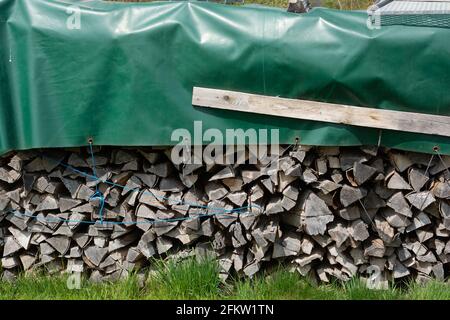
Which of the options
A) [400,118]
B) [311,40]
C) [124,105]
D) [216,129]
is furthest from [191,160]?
[400,118]

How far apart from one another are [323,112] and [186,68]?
0.96 meters

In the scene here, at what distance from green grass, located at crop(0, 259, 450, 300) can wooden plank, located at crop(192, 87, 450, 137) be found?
1073mm

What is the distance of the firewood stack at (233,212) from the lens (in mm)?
3342

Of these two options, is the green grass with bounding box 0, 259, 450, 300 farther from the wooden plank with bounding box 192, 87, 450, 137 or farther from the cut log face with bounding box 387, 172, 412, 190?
the wooden plank with bounding box 192, 87, 450, 137

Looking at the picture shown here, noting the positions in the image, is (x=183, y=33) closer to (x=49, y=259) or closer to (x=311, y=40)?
(x=311, y=40)

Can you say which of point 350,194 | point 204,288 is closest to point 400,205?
point 350,194

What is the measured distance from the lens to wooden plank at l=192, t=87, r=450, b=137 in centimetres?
Answer: 315

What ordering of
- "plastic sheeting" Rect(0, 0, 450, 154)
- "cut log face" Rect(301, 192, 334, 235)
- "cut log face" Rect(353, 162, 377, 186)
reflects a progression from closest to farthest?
"plastic sheeting" Rect(0, 0, 450, 154) → "cut log face" Rect(353, 162, 377, 186) → "cut log face" Rect(301, 192, 334, 235)

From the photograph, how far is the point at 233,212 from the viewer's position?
3.45 m

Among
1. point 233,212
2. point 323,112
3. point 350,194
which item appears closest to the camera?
point 323,112

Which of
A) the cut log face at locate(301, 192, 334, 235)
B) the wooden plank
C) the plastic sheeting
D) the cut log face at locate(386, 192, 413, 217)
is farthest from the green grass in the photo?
the wooden plank

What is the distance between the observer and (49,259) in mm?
3678

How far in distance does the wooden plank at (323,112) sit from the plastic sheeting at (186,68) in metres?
0.05

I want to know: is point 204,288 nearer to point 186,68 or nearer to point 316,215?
point 316,215
